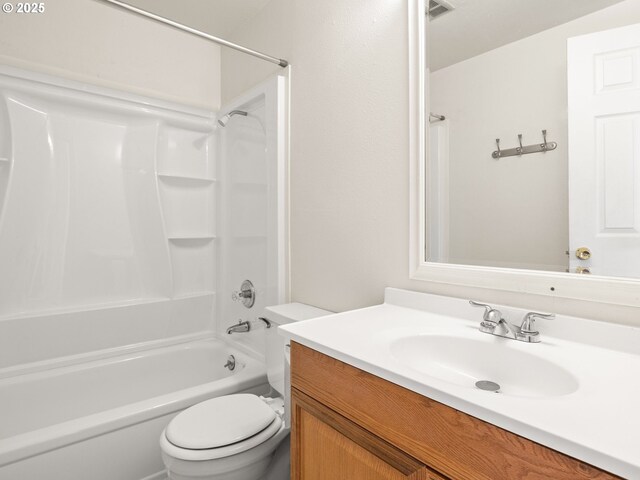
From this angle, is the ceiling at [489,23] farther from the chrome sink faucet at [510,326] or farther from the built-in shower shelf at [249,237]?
the built-in shower shelf at [249,237]

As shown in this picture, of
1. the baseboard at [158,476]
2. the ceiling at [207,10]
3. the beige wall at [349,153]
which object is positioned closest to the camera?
the beige wall at [349,153]

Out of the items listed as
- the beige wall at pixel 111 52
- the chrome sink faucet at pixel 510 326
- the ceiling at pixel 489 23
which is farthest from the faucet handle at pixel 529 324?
the beige wall at pixel 111 52

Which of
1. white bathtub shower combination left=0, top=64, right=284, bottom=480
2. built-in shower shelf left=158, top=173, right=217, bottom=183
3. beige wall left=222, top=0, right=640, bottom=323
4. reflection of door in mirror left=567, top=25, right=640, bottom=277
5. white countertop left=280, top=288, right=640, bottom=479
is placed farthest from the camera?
built-in shower shelf left=158, top=173, right=217, bottom=183

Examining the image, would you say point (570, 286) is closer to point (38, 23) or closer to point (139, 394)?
point (139, 394)

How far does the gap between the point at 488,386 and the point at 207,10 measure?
2307 millimetres

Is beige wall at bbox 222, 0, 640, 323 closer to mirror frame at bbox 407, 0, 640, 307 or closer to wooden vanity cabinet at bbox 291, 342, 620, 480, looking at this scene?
mirror frame at bbox 407, 0, 640, 307

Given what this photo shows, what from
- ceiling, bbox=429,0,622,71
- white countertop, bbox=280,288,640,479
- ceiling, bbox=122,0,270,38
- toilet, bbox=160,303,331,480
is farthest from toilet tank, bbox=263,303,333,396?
ceiling, bbox=122,0,270,38

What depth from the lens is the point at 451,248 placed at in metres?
1.19

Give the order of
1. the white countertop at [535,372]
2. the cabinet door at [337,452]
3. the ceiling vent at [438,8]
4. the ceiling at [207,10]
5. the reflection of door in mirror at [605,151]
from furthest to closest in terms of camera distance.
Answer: the ceiling at [207,10] < the ceiling vent at [438,8] < the reflection of door in mirror at [605,151] < the cabinet door at [337,452] < the white countertop at [535,372]

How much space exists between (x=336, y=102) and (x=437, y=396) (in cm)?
125

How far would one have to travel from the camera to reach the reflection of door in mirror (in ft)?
2.82

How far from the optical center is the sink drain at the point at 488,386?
34.2 inches

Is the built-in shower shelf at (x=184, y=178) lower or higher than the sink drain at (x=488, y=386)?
higher

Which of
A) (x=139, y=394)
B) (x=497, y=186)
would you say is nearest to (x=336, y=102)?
(x=497, y=186)
